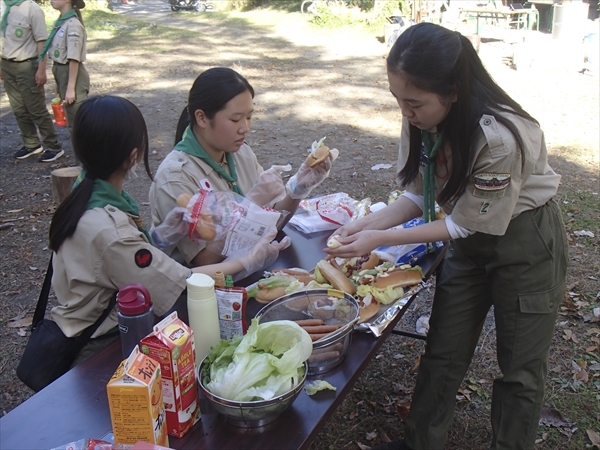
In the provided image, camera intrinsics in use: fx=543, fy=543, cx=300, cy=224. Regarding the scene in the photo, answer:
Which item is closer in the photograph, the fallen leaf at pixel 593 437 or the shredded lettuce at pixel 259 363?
the shredded lettuce at pixel 259 363

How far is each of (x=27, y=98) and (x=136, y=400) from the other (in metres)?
6.20

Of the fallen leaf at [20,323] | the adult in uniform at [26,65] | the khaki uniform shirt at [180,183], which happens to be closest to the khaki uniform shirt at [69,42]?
the adult in uniform at [26,65]

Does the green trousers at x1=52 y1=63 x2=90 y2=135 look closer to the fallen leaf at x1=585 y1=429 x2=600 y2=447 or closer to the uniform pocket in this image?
the uniform pocket

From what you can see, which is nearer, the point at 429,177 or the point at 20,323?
the point at 429,177

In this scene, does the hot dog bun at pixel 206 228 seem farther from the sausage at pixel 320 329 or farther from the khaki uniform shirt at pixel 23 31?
the khaki uniform shirt at pixel 23 31

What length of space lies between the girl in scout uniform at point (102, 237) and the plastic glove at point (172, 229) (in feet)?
0.66

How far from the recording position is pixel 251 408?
4.58ft

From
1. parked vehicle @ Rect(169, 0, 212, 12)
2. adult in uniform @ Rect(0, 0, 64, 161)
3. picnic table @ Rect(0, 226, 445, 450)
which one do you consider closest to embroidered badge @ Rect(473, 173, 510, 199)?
picnic table @ Rect(0, 226, 445, 450)

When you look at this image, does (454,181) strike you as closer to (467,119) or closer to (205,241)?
(467,119)

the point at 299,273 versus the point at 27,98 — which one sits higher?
the point at 27,98

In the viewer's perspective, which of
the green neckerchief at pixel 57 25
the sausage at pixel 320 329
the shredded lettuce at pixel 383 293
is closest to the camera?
the sausage at pixel 320 329

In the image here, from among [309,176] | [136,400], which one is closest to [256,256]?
[309,176]

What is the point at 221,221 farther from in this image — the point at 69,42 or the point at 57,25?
the point at 57,25

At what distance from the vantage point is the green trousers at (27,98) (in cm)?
637
